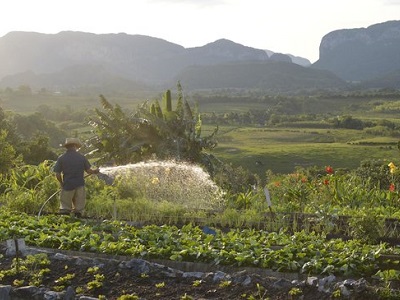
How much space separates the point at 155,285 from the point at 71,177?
5.84 meters

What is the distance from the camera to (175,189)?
14297mm

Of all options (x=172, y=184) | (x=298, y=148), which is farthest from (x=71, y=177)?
(x=298, y=148)

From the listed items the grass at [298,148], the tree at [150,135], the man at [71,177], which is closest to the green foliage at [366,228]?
the man at [71,177]

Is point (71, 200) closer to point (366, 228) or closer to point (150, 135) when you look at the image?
point (366, 228)

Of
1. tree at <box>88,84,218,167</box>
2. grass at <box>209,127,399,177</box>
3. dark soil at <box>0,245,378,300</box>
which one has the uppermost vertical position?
tree at <box>88,84,218,167</box>

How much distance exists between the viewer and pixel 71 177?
476 inches

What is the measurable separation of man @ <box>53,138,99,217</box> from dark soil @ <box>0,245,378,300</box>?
4619 millimetres

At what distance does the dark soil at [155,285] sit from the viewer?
244 inches

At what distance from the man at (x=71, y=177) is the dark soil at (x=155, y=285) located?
4.62 m

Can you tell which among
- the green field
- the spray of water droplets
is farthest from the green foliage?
the green field

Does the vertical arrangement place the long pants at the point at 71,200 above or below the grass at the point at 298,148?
above

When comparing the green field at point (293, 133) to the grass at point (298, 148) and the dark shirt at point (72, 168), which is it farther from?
the dark shirt at point (72, 168)

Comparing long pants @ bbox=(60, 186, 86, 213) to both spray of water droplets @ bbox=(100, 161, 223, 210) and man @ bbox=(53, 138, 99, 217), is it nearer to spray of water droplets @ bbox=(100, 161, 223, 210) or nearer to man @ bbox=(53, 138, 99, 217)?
man @ bbox=(53, 138, 99, 217)

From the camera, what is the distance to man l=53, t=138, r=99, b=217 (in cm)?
1203
